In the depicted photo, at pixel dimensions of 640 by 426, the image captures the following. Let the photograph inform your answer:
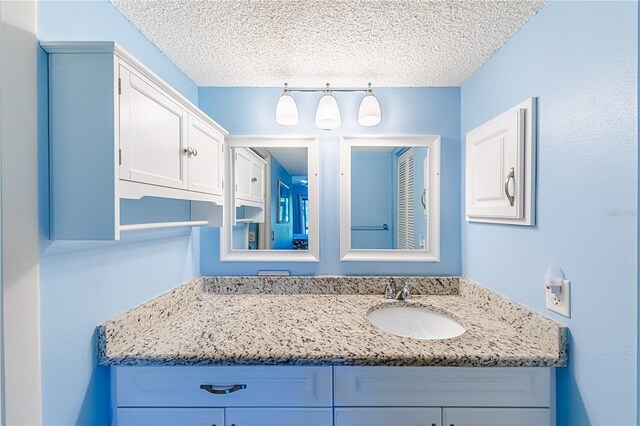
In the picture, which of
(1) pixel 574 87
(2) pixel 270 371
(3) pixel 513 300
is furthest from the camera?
(3) pixel 513 300

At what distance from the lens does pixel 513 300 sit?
3.97 ft

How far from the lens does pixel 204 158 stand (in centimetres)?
130

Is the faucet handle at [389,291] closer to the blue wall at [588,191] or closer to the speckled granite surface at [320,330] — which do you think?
the speckled granite surface at [320,330]

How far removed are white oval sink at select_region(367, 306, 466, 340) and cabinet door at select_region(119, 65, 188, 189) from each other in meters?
1.10

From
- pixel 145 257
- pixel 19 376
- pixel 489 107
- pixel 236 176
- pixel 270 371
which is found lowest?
pixel 270 371

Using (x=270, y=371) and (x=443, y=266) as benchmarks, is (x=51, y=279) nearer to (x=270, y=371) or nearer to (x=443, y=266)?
(x=270, y=371)

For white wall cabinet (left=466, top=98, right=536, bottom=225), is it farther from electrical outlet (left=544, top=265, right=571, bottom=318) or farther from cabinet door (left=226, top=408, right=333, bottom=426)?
cabinet door (left=226, top=408, right=333, bottom=426)

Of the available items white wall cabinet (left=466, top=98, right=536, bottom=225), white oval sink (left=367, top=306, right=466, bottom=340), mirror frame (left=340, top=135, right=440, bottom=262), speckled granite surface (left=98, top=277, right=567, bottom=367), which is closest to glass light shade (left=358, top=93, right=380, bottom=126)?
mirror frame (left=340, top=135, right=440, bottom=262)

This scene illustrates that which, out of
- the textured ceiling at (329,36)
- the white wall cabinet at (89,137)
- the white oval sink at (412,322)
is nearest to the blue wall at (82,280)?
the white wall cabinet at (89,137)

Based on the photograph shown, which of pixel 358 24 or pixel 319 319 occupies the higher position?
pixel 358 24

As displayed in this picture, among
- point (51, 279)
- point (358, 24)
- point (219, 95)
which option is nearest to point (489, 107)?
point (358, 24)

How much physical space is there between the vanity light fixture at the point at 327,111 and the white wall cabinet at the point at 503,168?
0.52 metres

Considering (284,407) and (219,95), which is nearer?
(284,407)

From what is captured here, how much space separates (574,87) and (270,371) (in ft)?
4.44
